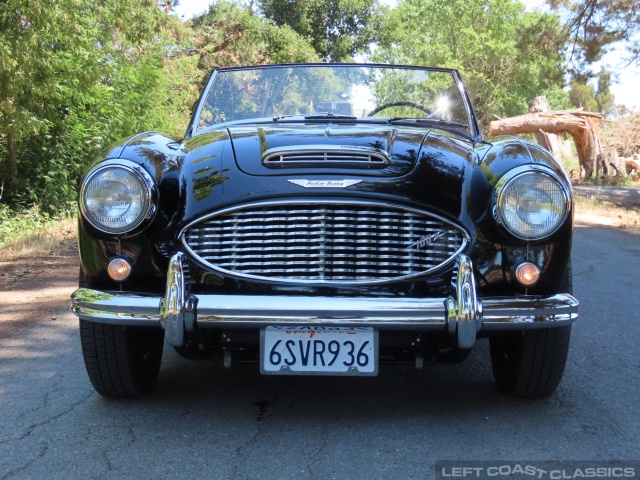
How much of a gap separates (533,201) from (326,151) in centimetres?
85

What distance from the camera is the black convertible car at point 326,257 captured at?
2.86 meters

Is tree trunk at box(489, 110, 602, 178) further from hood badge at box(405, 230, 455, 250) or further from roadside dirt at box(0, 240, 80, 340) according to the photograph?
hood badge at box(405, 230, 455, 250)

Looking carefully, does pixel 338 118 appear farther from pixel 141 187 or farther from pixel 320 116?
pixel 141 187

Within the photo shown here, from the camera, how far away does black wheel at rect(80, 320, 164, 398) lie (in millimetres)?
3191

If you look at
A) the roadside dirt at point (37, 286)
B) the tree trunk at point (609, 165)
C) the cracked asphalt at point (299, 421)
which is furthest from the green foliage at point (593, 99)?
the cracked asphalt at point (299, 421)

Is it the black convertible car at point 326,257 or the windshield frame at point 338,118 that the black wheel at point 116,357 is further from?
the windshield frame at point 338,118

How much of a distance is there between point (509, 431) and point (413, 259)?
2.54 feet

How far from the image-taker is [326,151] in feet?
10.5

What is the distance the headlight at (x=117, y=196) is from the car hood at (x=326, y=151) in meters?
0.40

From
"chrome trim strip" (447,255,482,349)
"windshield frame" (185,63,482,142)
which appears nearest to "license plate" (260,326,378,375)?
"chrome trim strip" (447,255,482,349)

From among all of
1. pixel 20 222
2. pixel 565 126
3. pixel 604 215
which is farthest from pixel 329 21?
pixel 20 222

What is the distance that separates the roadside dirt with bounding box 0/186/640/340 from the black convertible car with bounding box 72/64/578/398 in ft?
6.54

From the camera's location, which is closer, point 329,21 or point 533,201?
point 533,201

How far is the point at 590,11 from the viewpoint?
15.7 m
